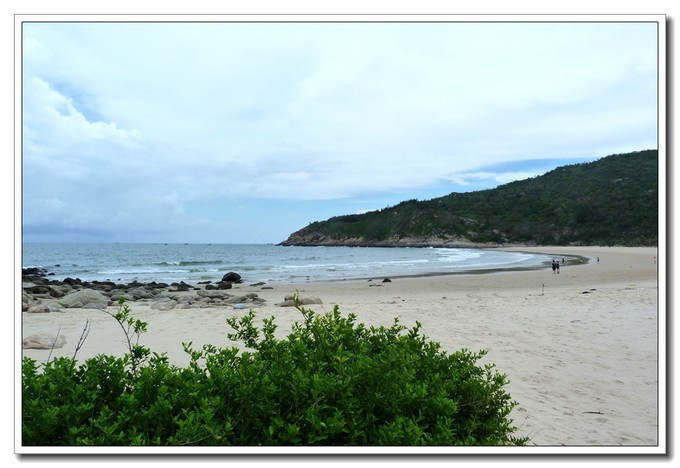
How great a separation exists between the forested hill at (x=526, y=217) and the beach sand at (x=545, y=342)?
1892 millimetres

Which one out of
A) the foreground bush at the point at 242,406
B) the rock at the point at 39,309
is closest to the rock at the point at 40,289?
the rock at the point at 39,309

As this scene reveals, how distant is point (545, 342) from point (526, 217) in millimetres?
59221

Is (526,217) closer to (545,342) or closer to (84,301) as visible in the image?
(545,342)

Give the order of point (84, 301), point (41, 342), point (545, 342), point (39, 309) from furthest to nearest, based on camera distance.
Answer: point (84, 301), point (39, 309), point (545, 342), point (41, 342)

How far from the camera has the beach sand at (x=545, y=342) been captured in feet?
12.3

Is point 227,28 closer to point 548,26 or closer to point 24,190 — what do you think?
point 24,190

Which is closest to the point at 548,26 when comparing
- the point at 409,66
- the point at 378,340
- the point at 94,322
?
the point at 409,66

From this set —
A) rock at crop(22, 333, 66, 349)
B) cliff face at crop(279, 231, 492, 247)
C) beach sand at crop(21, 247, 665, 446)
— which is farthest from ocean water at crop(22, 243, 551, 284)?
cliff face at crop(279, 231, 492, 247)

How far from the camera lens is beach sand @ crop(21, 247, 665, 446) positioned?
3.75 meters

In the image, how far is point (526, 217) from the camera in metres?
61.2

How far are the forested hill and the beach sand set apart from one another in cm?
189

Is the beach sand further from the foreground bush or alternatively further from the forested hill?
the forested hill

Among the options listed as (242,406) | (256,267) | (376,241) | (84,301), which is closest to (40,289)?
(84,301)

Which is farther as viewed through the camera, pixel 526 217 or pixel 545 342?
pixel 526 217
